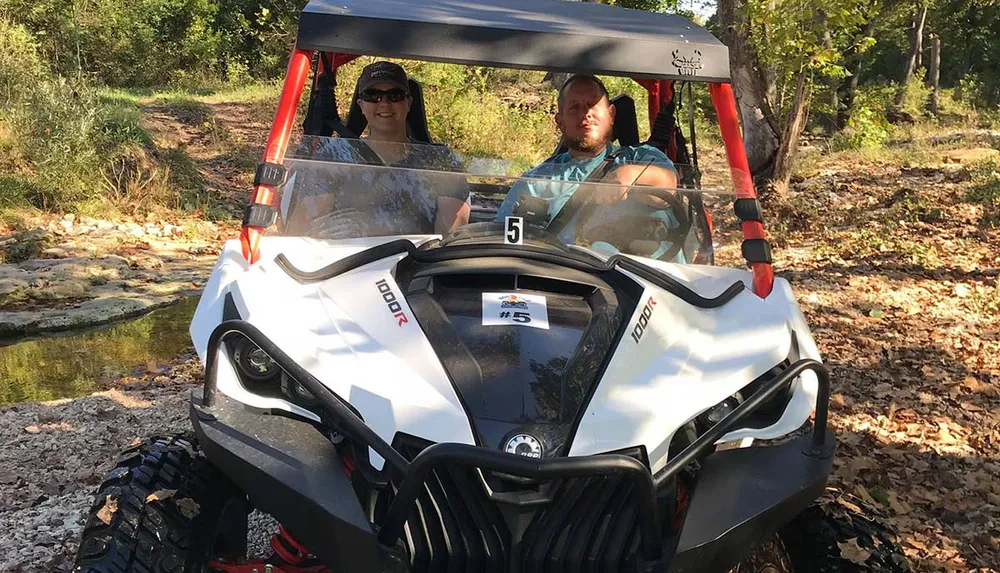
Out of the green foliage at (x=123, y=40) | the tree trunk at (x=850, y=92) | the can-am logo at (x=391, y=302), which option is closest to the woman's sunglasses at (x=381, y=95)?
the can-am logo at (x=391, y=302)

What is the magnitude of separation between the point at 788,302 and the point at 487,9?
1.35m

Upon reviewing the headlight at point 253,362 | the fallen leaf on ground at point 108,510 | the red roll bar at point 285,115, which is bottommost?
the fallen leaf on ground at point 108,510

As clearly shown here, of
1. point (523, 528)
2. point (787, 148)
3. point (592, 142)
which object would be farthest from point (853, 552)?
point (787, 148)

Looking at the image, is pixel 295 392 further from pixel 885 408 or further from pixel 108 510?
pixel 885 408

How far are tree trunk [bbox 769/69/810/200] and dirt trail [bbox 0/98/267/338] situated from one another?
18.7 feet

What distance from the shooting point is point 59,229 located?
28.0 ft

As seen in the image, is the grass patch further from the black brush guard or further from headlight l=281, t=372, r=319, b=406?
the black brush guard

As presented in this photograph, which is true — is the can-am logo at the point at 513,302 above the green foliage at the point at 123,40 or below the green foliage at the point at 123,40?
below

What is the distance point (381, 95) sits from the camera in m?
3.76

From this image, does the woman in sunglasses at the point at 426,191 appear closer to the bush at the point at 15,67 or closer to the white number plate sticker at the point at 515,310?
the white number plate sticker at the point at 515,310

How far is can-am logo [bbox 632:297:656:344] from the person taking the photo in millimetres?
2129

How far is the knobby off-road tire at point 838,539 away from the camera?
7.22 ft

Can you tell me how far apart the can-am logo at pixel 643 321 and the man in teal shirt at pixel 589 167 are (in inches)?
17.6

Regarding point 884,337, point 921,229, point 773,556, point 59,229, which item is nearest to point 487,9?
point 773,556
